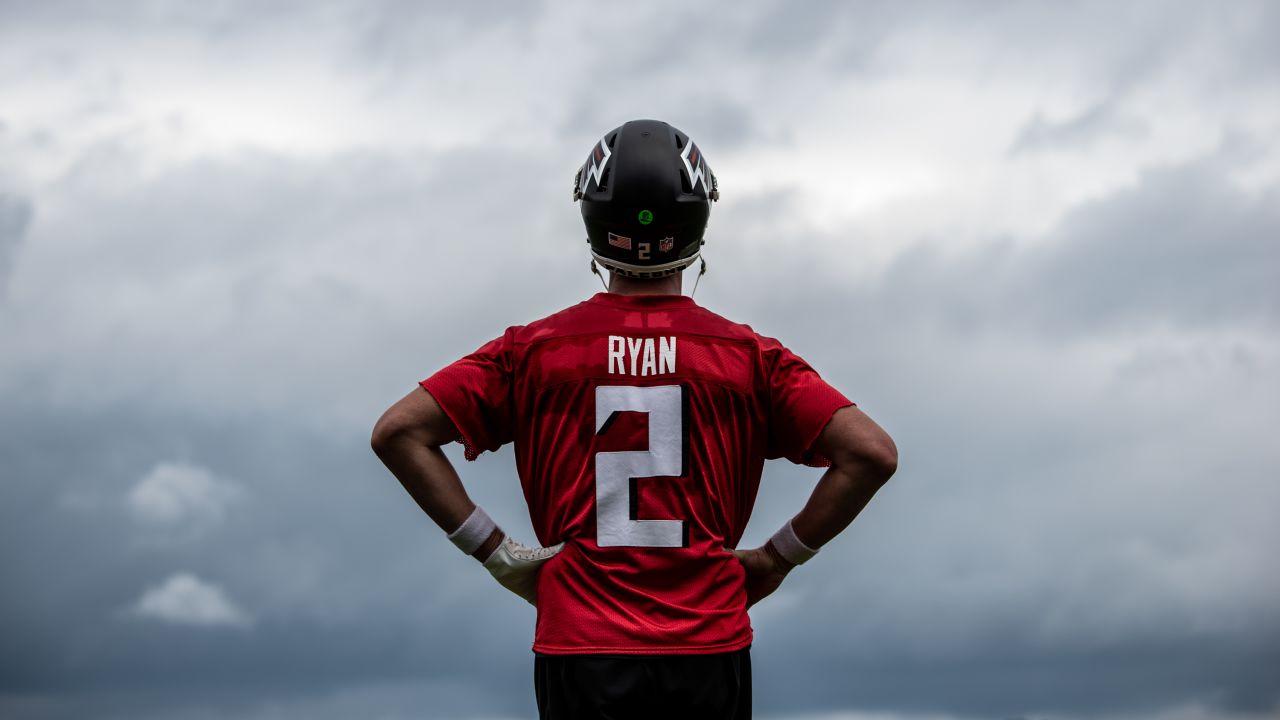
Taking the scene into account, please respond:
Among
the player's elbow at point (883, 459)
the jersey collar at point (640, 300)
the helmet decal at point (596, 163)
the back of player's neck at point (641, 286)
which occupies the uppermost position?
the helmet decal at point (596, 163)

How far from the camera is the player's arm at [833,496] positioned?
308 inches

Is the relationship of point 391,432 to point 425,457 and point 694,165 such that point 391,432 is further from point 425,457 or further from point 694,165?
point 694,165

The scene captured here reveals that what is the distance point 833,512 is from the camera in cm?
802

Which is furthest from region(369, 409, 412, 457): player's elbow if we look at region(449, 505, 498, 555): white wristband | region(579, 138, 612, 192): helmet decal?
region(579, 138, 612, 192): helmet decal

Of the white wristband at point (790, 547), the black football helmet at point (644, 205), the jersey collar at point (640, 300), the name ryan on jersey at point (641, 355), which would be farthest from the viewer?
the white wristband at point (790, 547)

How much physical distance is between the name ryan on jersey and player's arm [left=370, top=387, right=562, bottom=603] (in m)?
1.00

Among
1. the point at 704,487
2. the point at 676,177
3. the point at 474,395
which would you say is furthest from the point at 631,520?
the point at 676,177

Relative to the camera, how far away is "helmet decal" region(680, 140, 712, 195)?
809 cm

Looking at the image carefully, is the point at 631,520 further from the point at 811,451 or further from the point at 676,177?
the point at 676,177

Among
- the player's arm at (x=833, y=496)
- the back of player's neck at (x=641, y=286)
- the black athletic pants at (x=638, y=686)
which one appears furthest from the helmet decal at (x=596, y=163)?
the black athletic pants at (x=638, y=686)

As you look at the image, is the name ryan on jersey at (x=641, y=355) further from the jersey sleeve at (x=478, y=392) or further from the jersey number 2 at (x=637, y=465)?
the jersey sleeve at (x=478, y=392)

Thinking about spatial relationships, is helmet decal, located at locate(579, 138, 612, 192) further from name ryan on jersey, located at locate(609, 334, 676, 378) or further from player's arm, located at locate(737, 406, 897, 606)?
player's arm, located at locate(737, 406, 897, 606)

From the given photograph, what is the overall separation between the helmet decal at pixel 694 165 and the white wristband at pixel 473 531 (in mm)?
2159

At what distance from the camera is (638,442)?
24.5ft
